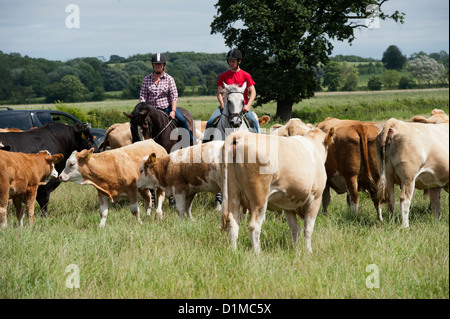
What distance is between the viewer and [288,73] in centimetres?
3447

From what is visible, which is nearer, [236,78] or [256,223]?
[256,223]

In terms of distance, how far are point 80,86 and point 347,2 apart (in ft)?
109

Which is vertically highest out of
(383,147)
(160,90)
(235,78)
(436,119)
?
(235,78)

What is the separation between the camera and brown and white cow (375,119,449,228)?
254 inches

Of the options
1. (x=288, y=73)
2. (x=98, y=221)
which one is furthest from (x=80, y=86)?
(x=98, y=221)

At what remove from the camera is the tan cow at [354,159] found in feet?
27.9

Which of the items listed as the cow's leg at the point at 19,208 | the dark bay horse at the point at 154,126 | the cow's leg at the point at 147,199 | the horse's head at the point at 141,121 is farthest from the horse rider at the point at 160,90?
the cow's leg at the point at 19,208

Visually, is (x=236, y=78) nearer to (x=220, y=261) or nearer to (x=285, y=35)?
(x=220, y=261)

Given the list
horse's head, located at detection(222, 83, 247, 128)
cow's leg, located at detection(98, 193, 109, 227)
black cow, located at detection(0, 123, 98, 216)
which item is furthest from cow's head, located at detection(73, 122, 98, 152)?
horse's head, located at detection(222, 83, 247, 128)

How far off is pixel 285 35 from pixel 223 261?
97.5 ft

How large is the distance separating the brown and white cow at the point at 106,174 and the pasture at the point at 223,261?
26.7 inches

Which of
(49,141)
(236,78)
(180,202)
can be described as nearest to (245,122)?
(236,78)

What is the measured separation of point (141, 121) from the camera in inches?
391

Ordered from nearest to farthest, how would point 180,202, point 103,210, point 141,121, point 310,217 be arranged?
point 310,217, point 103,210, point 180,202, point 141,121
